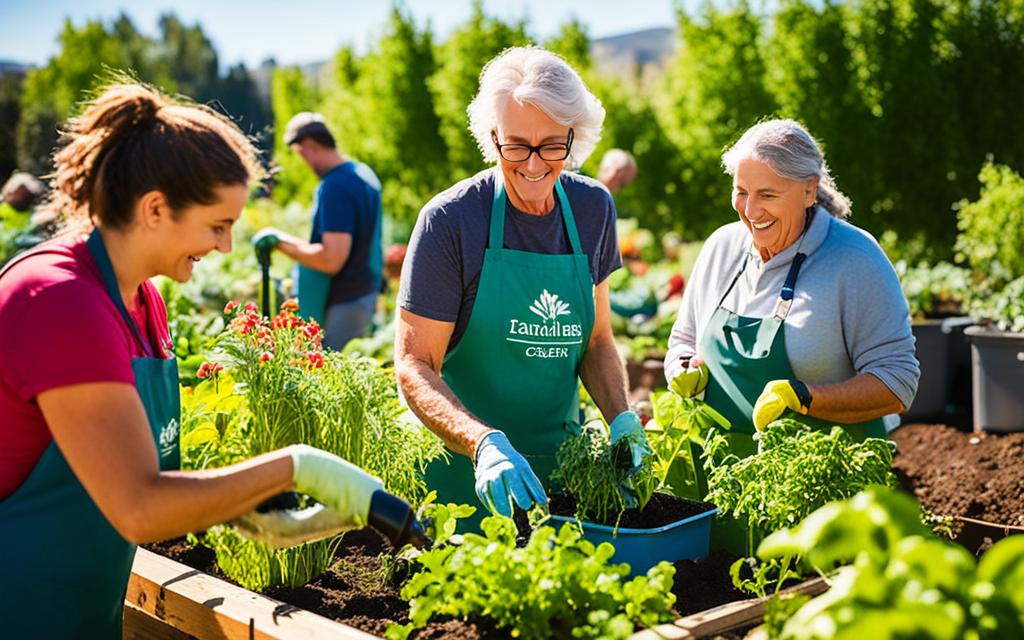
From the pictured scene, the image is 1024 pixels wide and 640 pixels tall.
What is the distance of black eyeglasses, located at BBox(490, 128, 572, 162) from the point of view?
260 centimetres

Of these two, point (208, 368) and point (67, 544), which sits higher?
point (208, 368)

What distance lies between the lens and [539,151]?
103 inches

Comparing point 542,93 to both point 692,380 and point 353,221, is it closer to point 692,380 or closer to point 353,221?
point 692,380

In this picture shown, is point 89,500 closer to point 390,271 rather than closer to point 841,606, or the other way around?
point 841,606

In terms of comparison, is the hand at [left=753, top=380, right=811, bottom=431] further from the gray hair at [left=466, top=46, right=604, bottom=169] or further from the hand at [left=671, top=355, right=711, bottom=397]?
the gray hair at [left=466, top=46, right=604, bottom=169]

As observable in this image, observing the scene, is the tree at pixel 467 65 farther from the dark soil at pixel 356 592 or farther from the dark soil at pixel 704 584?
the dark soil at pixel 704 584

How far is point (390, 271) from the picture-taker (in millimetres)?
10859

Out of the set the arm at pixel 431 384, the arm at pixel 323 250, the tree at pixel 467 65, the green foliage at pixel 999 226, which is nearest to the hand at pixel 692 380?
the arm at pixel 431 384

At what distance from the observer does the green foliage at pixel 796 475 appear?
7.22 feet

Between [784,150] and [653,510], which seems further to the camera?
[784,150]

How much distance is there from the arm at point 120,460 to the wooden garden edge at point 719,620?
2.82ft

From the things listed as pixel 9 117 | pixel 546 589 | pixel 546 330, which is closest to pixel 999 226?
pixel 546 330

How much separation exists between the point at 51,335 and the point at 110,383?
0.12 m

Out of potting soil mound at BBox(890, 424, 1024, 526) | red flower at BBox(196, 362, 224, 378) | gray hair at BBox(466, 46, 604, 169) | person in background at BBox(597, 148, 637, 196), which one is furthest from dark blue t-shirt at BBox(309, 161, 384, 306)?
potting soil mound at BBox(890, 424, 1024, 526)
